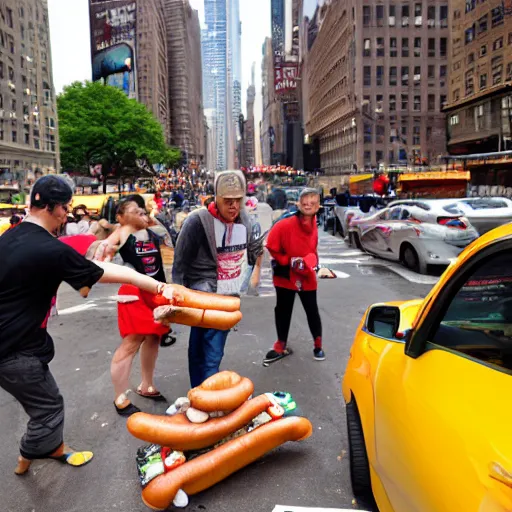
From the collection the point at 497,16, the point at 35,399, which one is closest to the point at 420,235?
the point at 35,399

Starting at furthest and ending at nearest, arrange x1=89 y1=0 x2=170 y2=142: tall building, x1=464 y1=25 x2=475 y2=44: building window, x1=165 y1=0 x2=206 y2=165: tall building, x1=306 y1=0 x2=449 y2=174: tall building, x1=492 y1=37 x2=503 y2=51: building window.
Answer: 1. x1=165 y1=0 x2=206 y2=165: tall building
2. x1=89 y1=0 x2=170 y2=142: tall building
3. x1=306 y1=0 x2=449 y2=174: tall building
4. x1=464 y1=25 x2=475 y2=44: building window
5. x1=492 y1=37 x2=503 y2=51: building window

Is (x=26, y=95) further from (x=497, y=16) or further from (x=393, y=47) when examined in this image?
(x=393, y=47)

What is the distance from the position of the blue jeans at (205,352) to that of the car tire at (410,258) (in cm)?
764

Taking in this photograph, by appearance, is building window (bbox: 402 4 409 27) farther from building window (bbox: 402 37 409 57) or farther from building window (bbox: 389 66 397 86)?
building window (bbox: 389 66 397 86)

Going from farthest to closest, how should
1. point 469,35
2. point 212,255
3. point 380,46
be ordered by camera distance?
point 380,46
point 469,35
point 212,255

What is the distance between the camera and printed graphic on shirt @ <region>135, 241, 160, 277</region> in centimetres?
406

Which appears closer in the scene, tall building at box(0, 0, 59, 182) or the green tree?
tall building at box(0, 0, 59, 182)

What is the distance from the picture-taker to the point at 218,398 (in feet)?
9.40

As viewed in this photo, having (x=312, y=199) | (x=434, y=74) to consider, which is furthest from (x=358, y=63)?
(x=312, y=199)

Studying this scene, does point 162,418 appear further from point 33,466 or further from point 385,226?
point 385,226

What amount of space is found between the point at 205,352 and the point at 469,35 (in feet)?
164

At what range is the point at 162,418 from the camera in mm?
2867

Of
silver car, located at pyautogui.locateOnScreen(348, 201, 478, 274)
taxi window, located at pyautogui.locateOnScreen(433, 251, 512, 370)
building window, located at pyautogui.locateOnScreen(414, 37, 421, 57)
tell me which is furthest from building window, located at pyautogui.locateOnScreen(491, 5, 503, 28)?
taxi window, located at pyautogui.locateOnScreen(433, 251, 512, 370)

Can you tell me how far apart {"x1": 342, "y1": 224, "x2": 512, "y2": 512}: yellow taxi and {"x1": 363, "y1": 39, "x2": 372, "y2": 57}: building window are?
277ft
